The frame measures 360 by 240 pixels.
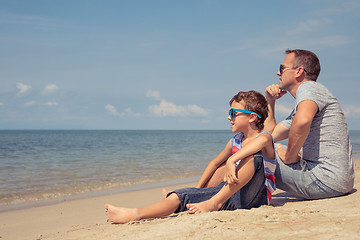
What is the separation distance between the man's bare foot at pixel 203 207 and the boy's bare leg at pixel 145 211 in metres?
0.18

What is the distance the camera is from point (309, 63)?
3309 millimetres

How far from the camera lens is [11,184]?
24.1ft

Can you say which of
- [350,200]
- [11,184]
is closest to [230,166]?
[350,200]

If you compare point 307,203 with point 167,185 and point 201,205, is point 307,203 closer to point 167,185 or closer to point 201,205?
point 201,205

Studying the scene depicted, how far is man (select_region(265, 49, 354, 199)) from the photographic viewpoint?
304 cm

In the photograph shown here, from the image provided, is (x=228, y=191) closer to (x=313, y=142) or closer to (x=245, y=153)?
(x=245, y=153)

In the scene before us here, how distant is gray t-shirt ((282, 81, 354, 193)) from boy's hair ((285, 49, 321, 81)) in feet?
0.68

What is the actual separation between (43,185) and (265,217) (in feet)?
20.3

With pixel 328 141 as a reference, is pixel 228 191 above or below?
below

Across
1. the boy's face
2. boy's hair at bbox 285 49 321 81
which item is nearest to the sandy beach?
the boy's face

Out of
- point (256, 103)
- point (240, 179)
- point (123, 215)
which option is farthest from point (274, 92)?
point (123, 215)

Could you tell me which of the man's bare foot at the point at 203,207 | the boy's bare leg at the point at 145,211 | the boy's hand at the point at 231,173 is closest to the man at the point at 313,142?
the boy's hand at the point at 231,173

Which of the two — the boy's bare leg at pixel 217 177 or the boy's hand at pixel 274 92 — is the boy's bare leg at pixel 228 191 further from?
the boy's hand at pixel 274 92

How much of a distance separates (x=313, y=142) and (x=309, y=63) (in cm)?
83
